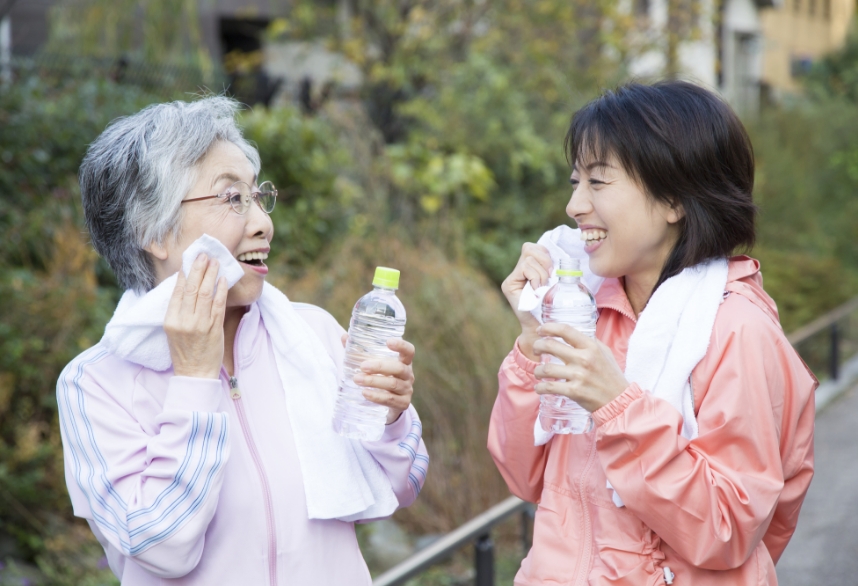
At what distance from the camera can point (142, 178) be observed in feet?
7.25

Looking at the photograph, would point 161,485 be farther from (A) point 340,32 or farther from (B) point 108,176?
(A) point 340,32

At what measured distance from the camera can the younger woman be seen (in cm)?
191

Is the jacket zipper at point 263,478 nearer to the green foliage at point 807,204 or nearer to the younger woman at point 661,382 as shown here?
the younger woman at point 661,382

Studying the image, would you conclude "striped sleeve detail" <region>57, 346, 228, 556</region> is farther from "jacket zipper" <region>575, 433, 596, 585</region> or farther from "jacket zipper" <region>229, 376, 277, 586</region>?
"jacket zipper" <region>575, 433, 596, 585</region>

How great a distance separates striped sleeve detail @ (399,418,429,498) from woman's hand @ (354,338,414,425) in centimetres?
21

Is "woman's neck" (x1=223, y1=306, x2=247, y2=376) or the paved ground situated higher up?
"woman's neck" (x1=223, y1=306, x2=247, y2=376)

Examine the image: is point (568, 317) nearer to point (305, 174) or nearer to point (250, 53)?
point (305, 174)

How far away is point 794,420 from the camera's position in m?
2.03

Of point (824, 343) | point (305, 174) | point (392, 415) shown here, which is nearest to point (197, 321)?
point (392, 415)

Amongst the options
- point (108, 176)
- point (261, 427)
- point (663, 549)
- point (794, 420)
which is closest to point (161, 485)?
point (261, 427)

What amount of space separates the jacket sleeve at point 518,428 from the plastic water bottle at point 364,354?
0.31 m

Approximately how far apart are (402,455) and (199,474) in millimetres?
586

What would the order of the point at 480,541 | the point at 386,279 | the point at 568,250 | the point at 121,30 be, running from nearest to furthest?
the point at 386,279
the point at 568,250
the point at 480,541
the point at 121,30

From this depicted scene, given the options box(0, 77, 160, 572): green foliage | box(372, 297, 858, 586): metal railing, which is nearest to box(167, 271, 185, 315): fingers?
box(372, 297, 858, 586): metal railing
